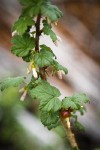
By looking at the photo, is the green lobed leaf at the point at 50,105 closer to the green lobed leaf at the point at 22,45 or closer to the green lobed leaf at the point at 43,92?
the green lobed leaf at the point at 43,92

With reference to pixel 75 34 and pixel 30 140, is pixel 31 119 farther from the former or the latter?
pixel 75 34

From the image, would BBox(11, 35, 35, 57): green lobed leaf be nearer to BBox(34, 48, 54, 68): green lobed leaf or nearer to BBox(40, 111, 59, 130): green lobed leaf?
BBox(34, 48, 54, 68): green lobed leaf

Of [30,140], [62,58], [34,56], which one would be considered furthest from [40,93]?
[62,58]

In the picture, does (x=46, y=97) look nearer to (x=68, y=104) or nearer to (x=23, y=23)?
(x=68, y=104)

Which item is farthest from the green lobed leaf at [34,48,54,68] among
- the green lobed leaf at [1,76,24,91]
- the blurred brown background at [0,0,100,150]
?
the blurred brown background at [0,0,100,150]

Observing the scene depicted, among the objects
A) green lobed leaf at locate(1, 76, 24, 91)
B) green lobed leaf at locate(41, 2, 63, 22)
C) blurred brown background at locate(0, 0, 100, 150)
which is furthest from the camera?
blurred brown background at locate(0, 0, 100, 150)

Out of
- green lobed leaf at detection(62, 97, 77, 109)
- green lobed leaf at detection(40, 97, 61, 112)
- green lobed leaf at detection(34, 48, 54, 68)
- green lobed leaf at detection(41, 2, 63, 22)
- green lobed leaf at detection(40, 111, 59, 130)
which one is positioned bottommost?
green lobed leaf at detection(40, 111, 59, 130)

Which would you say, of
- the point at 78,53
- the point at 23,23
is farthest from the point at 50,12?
the point at 78,53
